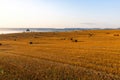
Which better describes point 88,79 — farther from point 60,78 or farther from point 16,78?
point 16,78

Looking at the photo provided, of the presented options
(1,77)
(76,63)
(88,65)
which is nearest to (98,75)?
(88,65)

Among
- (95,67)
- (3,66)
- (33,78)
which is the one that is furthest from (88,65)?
(3,66)

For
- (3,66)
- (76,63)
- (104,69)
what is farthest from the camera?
(76,63)

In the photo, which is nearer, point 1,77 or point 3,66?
point 1,77

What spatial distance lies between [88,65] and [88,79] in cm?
425

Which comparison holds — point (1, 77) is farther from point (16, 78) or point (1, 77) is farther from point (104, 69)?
point (104, 69)

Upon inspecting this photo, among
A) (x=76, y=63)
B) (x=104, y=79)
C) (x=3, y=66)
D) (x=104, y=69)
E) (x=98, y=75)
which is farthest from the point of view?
(x=76, y=63)

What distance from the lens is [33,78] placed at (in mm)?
13484

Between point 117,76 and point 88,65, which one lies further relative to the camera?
point 88,65

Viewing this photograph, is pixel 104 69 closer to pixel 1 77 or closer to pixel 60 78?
pixel 60 78

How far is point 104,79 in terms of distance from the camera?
42.4 feet

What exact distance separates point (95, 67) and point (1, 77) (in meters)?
6.73

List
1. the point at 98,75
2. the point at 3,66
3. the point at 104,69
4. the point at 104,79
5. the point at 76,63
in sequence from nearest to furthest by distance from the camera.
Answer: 1. the point at 104,79
2. the point at 98,75
3. the point at 104,69
4. the point at 3,66
5. the point at 76,63

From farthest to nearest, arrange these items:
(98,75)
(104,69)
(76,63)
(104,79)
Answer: (76,63) < (104,69) < (98,75) < (104,79)
